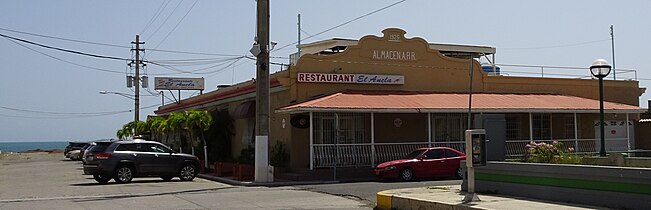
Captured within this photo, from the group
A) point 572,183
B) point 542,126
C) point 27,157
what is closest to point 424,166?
point 542,126

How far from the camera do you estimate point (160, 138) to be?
51.7 meters

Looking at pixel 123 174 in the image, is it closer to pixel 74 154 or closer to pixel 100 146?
pixel 100 146

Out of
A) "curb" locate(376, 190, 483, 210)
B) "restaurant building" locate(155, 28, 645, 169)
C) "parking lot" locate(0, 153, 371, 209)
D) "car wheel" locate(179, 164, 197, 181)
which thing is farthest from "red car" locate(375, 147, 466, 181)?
"curb" locate(376, 190, 483, 210)

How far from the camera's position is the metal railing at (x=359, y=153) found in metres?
27.3

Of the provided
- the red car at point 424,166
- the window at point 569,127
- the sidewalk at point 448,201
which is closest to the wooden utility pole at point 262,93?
the red car at point 424,166

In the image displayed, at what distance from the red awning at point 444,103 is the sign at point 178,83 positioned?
2465 cm

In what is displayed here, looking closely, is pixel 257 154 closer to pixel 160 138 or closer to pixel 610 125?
pixel 610 125

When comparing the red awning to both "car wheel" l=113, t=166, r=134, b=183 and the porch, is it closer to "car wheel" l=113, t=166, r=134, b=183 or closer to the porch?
the porch

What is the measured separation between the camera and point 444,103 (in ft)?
95.1

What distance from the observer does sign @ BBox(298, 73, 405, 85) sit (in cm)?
2872

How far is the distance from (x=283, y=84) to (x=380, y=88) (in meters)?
4.46

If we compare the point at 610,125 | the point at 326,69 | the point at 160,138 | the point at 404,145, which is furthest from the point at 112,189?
the point at 160,138

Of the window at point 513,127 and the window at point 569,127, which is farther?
the window at point 569,127

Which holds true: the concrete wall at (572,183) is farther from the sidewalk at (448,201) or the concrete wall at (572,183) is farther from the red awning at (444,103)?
the red awning at (444,103)
